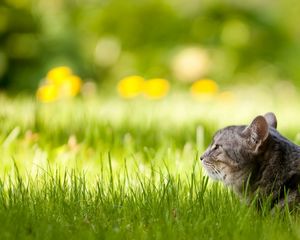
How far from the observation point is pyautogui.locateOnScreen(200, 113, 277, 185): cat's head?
319 cm

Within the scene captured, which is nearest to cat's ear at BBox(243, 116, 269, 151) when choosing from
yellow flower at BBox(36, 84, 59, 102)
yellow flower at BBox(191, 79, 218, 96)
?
yellow flower at BBox(36, 84, 59, 102)

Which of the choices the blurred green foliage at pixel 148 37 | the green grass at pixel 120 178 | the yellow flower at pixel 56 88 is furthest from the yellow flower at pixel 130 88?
the blurred green foliage at pixel 148 37

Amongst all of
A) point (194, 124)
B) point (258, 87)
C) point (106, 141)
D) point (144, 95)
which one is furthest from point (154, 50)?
point (106, 141)

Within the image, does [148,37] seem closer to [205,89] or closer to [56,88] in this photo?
[205,89]

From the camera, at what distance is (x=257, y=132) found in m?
3.19

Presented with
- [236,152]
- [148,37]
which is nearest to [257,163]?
[236,152]

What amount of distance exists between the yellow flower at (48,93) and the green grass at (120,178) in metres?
0.07

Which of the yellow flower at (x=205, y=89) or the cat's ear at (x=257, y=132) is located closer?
the cat's ear at (x=257, y=132)

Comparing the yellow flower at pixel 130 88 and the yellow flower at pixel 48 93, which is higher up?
the yellow flower at pixel 130 88

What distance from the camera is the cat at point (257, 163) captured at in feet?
10.2

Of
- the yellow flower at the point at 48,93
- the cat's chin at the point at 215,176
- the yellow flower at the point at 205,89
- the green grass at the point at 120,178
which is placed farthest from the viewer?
the yellow flower at the point at 205,89

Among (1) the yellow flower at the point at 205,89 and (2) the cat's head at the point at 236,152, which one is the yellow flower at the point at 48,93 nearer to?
(1) the yellow flower at the point at 205,89

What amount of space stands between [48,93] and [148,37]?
468 centimetres

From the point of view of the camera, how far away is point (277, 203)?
10.0 ft
